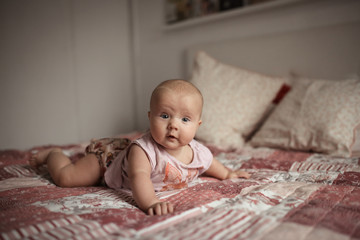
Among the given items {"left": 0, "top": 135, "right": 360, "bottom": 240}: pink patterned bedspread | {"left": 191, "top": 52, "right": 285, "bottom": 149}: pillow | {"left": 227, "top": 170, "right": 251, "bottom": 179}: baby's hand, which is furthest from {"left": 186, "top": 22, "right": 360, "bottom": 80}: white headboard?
{"left": 227, "top": 170, "right": 251, "bottom": 179}: baby's hand

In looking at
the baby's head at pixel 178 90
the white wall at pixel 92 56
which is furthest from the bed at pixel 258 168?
the baby's head at pixel 178 90

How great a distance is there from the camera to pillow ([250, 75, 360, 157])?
1.32 m

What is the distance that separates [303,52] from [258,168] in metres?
1.21

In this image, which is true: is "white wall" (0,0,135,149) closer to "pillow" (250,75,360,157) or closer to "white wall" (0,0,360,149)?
"white wall" (0,0,360,149)

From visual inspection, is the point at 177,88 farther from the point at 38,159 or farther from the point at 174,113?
the point at 38,159

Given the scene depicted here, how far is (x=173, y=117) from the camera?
83cm

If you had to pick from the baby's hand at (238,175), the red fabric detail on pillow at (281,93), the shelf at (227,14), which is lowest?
the baby's hand at (238,175)

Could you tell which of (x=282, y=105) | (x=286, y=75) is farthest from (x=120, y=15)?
(x=282, y=105)

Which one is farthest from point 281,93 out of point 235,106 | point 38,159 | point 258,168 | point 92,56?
point 92,56

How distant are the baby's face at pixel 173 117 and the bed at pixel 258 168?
0.17 meters

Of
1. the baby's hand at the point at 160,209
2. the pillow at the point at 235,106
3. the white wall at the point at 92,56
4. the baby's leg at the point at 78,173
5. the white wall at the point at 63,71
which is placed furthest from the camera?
the white wall at the point at 63,71

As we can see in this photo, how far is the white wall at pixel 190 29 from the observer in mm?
1896

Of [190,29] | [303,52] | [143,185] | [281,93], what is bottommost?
[143,185]

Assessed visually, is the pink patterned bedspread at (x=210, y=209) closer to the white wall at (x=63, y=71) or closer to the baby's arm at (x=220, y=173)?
the baby's arm at (x=220, y=173)
